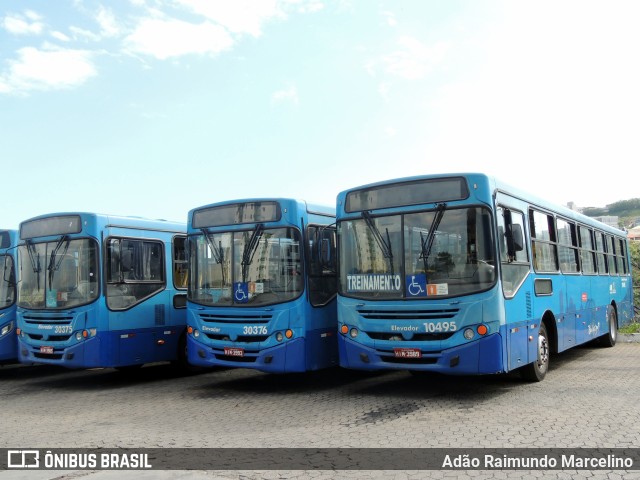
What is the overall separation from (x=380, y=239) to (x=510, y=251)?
189 centimetres

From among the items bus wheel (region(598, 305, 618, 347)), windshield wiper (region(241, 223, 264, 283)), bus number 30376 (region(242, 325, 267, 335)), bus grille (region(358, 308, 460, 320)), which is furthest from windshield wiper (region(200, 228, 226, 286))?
bus wheel (region(598, 305, 618, 347))

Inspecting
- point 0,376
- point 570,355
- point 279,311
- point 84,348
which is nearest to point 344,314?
point 279,311

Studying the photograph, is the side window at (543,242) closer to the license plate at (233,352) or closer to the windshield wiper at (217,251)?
the license plate at (233,352)

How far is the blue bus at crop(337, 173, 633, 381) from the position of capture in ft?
30.1

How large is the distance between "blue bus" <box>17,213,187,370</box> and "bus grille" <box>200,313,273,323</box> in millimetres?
1806

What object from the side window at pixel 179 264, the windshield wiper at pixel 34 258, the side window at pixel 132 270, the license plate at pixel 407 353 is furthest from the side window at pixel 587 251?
the windshield wiper at pixel 34 258

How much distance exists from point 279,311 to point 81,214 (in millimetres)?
4318

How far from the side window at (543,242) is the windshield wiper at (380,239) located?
2.61m

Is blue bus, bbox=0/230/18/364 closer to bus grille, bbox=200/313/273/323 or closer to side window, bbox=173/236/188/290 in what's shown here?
side window, bbox=173/236/188/290

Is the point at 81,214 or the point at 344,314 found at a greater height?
the point at 81,214

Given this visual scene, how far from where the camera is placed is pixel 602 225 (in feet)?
54.1

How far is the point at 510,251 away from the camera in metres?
9.59

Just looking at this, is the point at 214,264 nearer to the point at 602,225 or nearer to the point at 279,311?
the point at 279,311

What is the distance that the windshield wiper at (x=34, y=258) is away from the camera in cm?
1253
